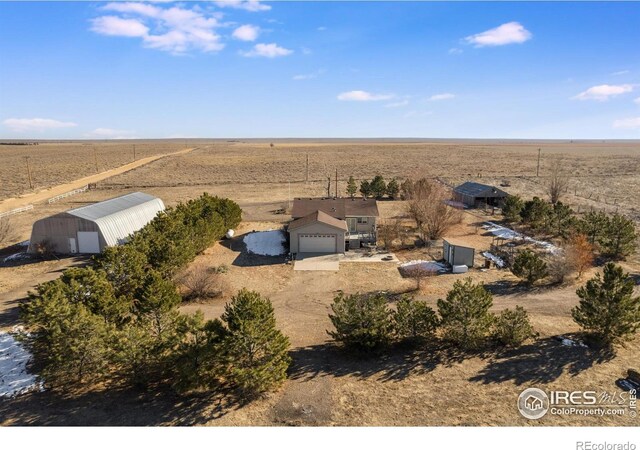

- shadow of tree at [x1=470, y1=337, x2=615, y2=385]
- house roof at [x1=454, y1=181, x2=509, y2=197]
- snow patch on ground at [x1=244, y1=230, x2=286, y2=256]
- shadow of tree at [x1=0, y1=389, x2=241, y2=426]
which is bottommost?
shadow of tree at [x1=0, y1=389, x2=241, y2=426]

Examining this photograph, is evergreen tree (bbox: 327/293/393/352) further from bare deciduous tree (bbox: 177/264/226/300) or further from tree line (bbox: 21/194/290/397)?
bare deciduous tree (bbox: 177/264/226/300)

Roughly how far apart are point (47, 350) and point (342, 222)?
1056 inches

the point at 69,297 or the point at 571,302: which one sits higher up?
the point at 69,297

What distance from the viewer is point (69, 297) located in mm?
19219

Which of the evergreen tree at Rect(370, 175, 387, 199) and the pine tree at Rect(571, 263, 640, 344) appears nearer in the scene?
the pine tree at Rect(571, 263, 640, 344)

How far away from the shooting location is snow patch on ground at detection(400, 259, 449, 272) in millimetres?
33094

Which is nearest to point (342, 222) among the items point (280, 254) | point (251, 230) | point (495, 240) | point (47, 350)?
point (280, 254)

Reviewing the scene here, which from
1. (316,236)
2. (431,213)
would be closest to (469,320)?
(316,236)

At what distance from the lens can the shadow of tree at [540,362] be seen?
1817 cm

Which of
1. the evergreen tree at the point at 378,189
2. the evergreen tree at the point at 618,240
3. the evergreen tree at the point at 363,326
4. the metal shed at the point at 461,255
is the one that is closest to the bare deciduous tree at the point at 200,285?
the evergreen tree at the point at 363,326

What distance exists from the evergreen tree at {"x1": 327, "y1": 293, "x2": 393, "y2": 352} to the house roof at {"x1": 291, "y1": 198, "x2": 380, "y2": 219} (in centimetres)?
2123

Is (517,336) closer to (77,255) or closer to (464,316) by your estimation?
(464,316)

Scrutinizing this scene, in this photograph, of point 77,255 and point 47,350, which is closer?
point 47,350

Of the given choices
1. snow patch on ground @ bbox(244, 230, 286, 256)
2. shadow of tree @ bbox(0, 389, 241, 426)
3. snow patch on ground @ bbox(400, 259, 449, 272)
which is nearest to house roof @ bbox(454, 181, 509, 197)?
snow patch on ground @ bbox(400, 259, 449, 272)
